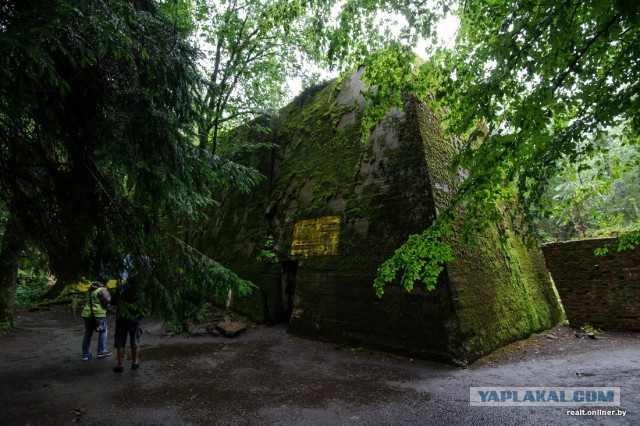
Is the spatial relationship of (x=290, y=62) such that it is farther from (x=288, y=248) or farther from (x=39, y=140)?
(x=39, y=140)

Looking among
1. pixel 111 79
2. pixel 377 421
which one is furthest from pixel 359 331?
pixel 111 79

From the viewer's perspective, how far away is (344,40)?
3.87 m

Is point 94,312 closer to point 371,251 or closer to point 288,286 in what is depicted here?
point 288,286

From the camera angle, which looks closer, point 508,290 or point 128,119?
point 128,119

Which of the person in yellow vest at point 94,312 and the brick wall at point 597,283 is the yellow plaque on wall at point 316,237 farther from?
the brick wall at point 597,283

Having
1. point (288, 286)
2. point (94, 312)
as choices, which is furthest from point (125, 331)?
point (288, 286)

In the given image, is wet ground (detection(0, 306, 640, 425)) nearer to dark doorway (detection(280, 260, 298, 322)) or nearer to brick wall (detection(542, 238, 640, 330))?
brick wall (detection(542, 238, 640, 330))

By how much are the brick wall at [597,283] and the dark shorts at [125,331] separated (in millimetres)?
8540

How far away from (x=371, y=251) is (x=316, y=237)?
1.61m

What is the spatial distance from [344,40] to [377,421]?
4.33m

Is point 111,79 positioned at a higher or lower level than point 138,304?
higher

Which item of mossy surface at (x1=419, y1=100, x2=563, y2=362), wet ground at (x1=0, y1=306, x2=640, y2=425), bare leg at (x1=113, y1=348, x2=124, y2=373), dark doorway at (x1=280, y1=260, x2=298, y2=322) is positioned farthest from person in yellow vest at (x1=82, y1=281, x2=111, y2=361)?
mossy surface at (x1=419, y1=100, x2=563, y2=362)

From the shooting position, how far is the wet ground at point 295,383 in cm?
344

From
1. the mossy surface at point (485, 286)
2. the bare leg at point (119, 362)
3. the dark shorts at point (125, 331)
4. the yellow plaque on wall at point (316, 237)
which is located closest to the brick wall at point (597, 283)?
the mossy surface at point (485, 286)
